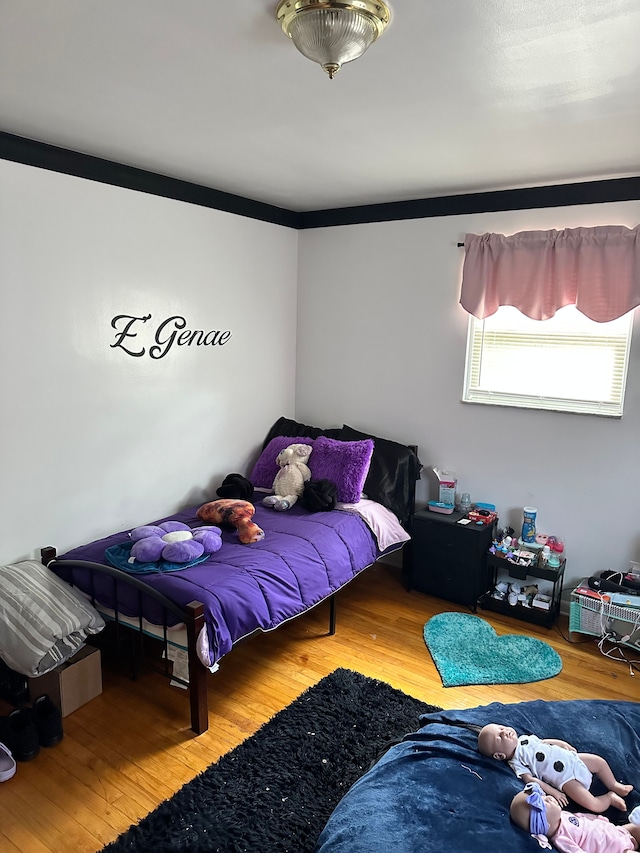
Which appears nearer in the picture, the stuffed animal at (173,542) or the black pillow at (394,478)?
the stuffed animal at (173,542)

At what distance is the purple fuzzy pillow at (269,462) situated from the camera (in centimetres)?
392

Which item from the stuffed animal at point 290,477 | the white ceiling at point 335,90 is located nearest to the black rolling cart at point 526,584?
the stuffed animal at point 290,477

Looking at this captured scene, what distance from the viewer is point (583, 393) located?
3.34m

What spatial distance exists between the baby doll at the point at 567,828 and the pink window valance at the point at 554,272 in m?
2.41

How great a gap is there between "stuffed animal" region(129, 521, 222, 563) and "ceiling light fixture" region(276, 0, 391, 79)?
6.71 ft

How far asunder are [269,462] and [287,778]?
211 cm

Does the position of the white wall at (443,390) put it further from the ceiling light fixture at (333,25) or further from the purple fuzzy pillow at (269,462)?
the ceiling light fixture at (333,25)

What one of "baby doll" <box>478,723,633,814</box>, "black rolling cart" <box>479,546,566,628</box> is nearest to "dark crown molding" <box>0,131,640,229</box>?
"black rolling cart" <box>479,546,566,628</box>

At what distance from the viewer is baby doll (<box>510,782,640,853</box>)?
4.76ft

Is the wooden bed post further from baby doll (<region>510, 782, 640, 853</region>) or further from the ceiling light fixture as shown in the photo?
the ceiling light fixture

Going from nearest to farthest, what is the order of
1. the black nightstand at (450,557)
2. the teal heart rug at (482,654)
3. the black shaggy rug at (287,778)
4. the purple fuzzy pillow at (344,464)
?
1. the black shaggy rug at (287,778)
2. the teal heart rug at (482,654)
3. the black nightstand at (450,557)
4. the purple fuzzy pillow at (344,464)

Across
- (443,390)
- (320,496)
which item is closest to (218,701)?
(320,496)

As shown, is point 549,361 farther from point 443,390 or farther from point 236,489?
point 236,489

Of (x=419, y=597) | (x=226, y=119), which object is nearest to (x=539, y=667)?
(x=419, y=597)
